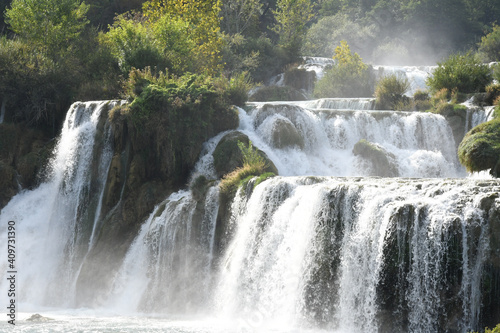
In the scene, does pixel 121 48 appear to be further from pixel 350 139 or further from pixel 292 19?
pixel 292 19

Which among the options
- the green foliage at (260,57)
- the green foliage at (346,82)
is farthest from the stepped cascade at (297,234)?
the green foliage at (260,57)

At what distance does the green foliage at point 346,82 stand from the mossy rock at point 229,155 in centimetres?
1393

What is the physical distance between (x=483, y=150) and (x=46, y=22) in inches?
856

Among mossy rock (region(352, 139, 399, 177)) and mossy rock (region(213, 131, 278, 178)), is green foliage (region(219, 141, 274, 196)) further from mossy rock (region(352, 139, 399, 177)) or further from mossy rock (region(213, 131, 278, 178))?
mossy rock (region(352, 139, 399, 177))

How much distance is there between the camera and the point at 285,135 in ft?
68.5

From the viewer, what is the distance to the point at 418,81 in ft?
109

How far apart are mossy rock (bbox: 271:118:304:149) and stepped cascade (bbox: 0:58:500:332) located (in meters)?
0.05

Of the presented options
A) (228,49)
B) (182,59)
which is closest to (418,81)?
(228,49)

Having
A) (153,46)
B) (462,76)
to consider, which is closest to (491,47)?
(462,76)

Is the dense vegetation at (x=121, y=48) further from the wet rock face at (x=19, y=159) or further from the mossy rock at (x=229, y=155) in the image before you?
the mossy rock at (x=229, y=155)

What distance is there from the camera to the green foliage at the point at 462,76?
916 inches

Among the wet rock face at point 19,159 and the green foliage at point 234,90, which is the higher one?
the green foliage at point 234,90

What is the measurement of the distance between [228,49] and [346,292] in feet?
82.9

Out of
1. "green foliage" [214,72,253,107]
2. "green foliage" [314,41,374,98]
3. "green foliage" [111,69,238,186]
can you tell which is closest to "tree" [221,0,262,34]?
"green foliage" [314,41,374,98]
